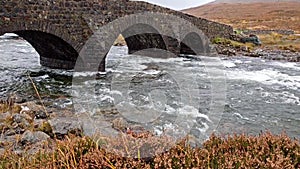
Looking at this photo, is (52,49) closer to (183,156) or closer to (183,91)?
(183,91)

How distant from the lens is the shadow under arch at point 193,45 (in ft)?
90.4

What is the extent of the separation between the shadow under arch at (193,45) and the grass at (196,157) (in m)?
22.7

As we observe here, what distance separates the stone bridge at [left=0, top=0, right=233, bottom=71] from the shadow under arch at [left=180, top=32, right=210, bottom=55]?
3455 mm

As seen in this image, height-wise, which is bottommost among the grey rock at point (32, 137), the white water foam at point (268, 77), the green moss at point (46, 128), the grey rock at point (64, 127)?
the green moss at point (46, 128)

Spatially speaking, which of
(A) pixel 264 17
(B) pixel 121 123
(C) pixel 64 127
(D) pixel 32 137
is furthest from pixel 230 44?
(A) pixel 264 17

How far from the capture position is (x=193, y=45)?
94.5ft

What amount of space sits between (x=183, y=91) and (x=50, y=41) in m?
7.23

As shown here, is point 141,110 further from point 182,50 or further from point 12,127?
point 182,50

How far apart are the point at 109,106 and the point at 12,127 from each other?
409cm

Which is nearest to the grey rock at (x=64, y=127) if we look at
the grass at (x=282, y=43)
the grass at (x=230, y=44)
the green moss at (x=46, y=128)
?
the green moss at (x=46, y=128)

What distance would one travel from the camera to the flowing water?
11.0 meters

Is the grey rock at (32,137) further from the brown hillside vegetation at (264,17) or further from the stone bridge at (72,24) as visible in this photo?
the brown hillside vegetation at (264,17)

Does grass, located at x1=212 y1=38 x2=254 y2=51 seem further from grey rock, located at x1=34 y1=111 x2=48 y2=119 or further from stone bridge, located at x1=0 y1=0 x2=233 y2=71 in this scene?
grey rock, located at x1=34 y1=111 x2=48 y2=119

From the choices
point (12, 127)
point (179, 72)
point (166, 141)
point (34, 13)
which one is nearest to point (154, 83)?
point (179, 72)
